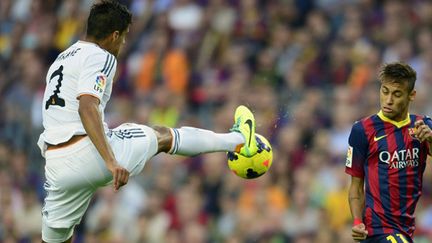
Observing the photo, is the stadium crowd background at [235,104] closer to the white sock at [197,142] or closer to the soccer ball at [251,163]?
the soccer ball at [251,163]

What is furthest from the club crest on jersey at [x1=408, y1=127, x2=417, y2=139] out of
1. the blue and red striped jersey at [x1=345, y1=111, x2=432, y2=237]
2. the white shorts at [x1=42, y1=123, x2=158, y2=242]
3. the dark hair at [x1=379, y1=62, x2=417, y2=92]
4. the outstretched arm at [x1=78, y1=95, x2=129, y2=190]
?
the outstretched arm at [x1=78, y1=95, x2=129, y2=190]

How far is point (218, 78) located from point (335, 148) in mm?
2563

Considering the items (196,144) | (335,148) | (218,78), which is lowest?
(196,144)

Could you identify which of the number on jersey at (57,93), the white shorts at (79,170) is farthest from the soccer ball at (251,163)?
the number on jersey at (57,93)

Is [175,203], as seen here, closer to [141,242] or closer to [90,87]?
[141,242]

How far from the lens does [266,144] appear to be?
922 centimetres

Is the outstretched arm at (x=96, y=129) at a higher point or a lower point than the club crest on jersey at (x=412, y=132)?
lower

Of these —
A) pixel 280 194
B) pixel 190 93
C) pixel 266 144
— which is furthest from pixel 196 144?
pixel 190 93

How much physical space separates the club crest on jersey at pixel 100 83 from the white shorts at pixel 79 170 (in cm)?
39

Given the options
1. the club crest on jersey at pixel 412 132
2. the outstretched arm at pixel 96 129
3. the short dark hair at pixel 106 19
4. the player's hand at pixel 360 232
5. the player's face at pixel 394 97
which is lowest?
the player's hand at pixel 360 232

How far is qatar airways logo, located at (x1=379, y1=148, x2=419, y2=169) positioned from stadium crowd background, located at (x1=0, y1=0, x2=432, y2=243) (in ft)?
15.2

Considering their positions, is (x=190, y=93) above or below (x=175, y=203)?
above

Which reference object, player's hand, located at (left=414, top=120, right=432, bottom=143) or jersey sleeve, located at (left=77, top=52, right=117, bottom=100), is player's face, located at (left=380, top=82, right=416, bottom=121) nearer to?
player's hand, located at (left=414, top=120, right=432, bottom=143)

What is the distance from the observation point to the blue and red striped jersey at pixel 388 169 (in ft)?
26.2
